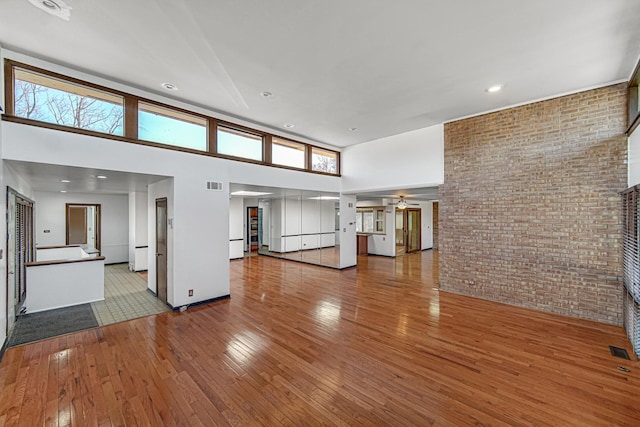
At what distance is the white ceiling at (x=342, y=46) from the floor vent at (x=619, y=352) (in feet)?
11.8

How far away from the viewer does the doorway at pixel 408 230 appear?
11011mm

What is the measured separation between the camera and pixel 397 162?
648 cm

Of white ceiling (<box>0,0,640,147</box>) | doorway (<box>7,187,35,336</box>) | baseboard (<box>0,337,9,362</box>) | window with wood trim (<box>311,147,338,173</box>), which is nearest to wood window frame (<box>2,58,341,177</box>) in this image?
white ceiling (<box>0,0,640,147</box>)

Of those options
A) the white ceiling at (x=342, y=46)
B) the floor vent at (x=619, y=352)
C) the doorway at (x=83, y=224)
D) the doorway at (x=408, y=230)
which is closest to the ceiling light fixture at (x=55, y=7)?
the white ceiling at (x=342, y=46)

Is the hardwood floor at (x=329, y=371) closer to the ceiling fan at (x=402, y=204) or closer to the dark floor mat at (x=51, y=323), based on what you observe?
the dark floor mat at (x=51, y=323)

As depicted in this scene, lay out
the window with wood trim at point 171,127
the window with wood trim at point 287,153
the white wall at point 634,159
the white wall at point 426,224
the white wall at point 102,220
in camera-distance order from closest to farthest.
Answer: the white wall at point 634,159
the window with wood trim at point 171,127
the window with wood trim at point 287,153
the white wall at point 102,220
the white wall at point 426,224

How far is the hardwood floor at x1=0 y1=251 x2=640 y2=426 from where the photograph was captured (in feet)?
7.22

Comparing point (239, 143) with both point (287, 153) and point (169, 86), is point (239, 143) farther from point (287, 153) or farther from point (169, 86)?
point (169, 86)

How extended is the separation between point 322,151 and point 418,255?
589 cm

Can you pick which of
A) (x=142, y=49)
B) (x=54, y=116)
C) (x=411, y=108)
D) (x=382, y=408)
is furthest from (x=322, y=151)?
(x=382, y=408)

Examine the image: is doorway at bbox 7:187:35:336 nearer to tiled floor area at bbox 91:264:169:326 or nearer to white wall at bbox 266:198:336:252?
tiled floor area at bbox 91:264:169:326

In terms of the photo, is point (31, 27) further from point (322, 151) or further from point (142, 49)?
point (322, 151)

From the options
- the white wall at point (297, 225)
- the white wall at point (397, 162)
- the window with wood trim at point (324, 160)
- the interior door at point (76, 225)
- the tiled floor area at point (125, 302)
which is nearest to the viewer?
the tiled floor area at point (125, 302)

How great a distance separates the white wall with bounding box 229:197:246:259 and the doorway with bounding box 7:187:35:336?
5.04 metres
